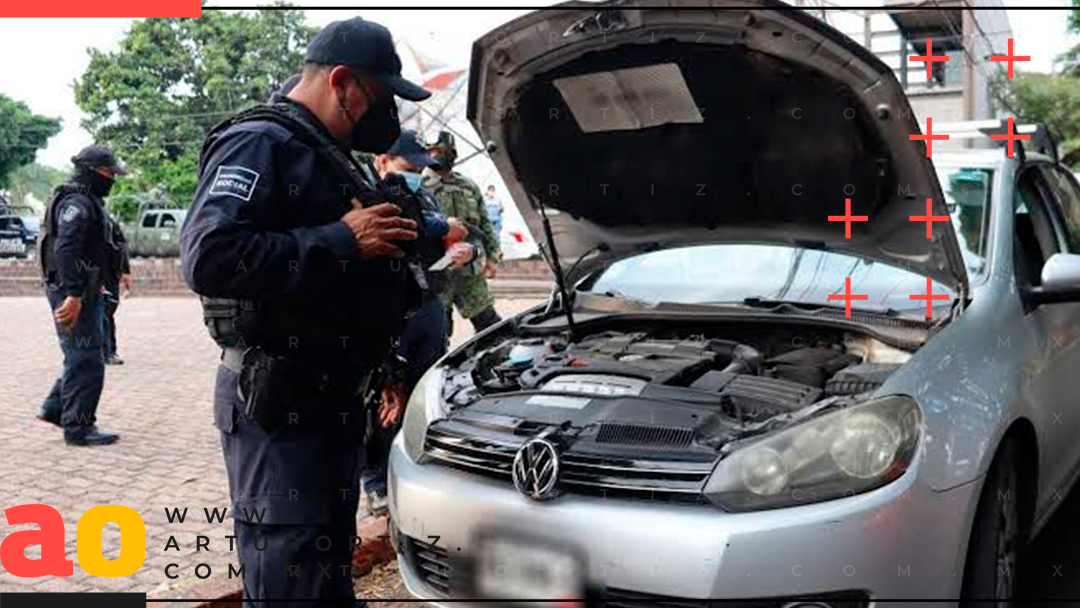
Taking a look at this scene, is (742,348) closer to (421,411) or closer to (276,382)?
(421,411)

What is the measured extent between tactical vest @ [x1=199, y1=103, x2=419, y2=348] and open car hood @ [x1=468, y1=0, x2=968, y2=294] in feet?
2.67

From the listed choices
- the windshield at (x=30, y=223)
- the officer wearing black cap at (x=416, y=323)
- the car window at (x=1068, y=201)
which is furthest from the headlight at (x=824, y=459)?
the windshield at (x=30, y=223)

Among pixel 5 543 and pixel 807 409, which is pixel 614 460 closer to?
pixel 807 409

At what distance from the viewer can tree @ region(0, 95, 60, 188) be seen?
144 ft

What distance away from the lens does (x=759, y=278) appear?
340cm

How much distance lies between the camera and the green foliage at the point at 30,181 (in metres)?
52.3

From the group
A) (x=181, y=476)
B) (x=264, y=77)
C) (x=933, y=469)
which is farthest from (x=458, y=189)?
(x=264, y=77)

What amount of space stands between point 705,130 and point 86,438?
3986 mm

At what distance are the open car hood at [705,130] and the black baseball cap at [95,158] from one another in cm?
300

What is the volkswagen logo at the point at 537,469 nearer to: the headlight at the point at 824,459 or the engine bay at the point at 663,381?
the engine bay at the point at 663,381

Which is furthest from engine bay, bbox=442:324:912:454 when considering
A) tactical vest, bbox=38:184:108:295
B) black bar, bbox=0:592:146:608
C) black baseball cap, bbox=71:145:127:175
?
black baseball cap, bbox=71:145:127:175

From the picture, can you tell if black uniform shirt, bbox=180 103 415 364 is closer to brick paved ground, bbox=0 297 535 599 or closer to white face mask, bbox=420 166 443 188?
brick paved ground, bbox=0 297 535 599

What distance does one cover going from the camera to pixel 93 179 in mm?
5344

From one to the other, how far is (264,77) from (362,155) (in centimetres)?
3113
